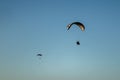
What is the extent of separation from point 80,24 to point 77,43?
494 centimetres

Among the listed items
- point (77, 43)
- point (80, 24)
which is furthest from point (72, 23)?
point (77, 43)

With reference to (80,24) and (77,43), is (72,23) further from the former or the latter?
(77,43)

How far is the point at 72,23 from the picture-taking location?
5806 centimetres

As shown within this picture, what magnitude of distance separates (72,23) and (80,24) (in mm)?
1511

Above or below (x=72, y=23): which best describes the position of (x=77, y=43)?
below

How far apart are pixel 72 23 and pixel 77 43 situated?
16.9ft

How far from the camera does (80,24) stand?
57969 millimetres

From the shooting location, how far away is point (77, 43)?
Answer: 54594 millimetres

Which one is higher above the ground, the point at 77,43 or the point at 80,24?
the point at 80,24
